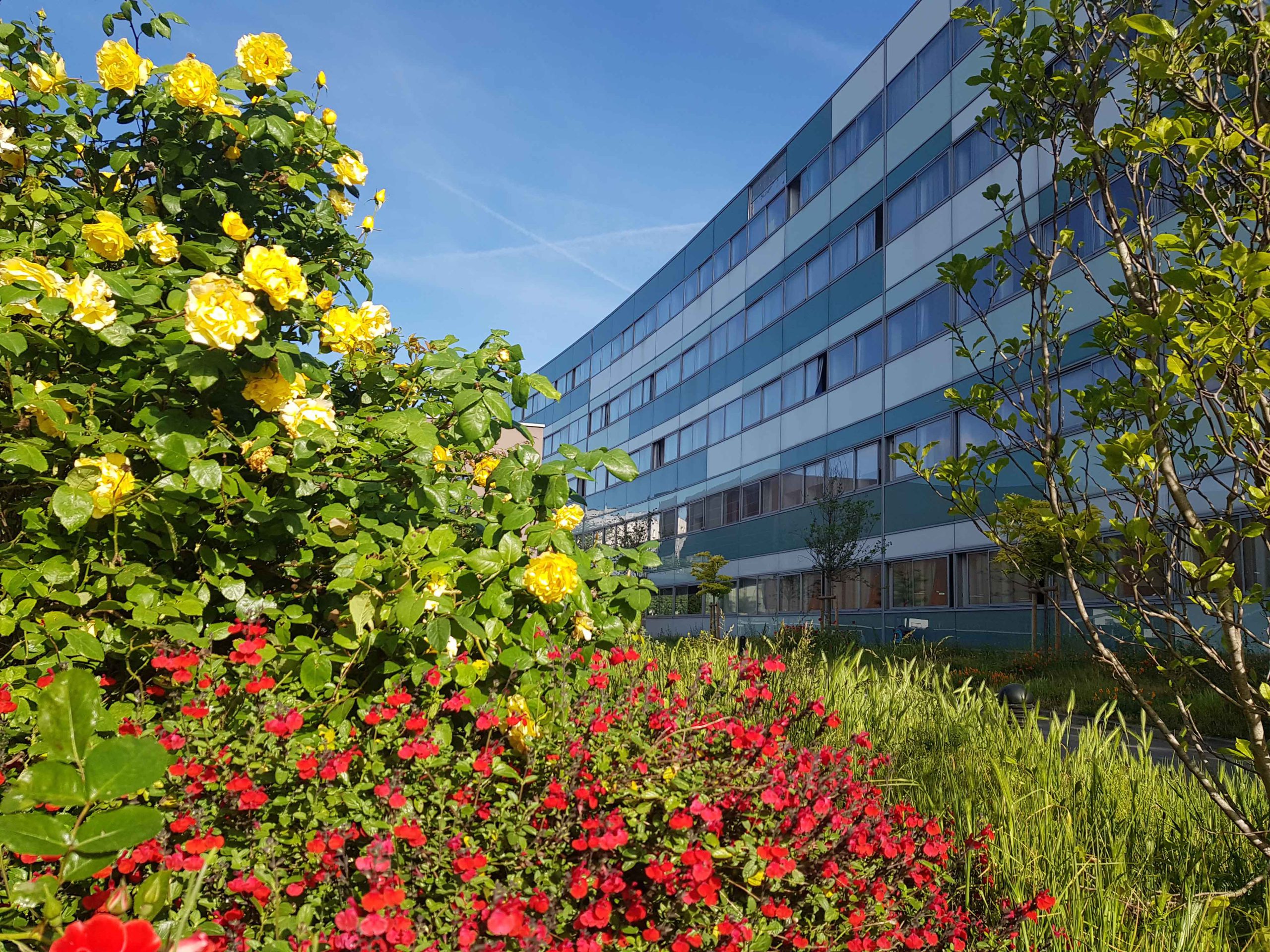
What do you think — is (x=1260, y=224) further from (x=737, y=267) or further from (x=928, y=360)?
(x=737, y=267)

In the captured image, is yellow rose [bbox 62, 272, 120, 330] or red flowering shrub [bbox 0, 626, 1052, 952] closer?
red flowering shrub [bbox 0, 626, 1052, 952]

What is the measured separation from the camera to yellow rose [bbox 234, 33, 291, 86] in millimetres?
3230

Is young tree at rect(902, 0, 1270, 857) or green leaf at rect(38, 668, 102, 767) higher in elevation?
young tree at rect(902, 0, 1270, 857)

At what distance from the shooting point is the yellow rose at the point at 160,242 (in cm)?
293

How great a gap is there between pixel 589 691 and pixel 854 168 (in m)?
21.8

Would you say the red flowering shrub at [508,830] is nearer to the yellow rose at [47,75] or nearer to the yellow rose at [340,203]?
the yellow rose at [340,203]

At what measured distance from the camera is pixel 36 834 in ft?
2.14

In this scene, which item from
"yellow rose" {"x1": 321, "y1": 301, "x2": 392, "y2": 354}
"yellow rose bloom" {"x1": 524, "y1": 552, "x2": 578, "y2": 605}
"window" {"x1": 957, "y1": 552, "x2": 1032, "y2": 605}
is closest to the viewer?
"yellow rose bloom" {"x1": 524, "y1": 552, "x2": 578, "y2": 605}

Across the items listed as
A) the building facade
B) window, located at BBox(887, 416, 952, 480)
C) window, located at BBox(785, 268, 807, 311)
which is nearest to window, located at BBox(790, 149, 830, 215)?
the building facade

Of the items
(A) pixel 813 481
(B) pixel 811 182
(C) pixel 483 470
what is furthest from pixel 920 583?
(C) pixel 483 470

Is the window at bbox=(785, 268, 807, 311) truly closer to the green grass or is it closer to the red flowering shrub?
the green grass

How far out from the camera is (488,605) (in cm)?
266

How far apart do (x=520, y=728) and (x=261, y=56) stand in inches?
108

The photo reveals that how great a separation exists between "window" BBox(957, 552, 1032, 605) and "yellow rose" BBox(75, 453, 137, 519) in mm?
15567
